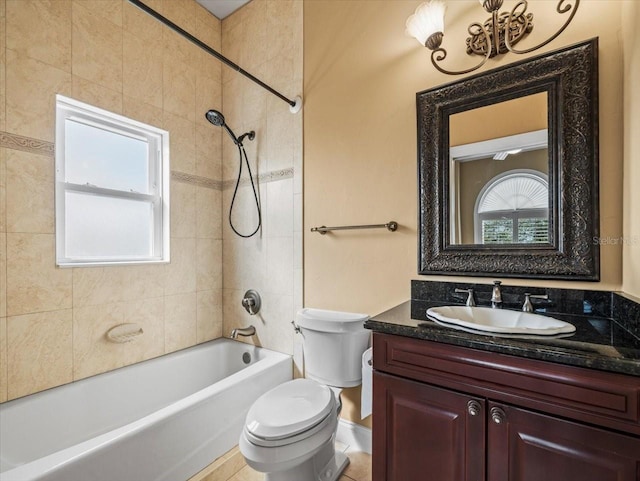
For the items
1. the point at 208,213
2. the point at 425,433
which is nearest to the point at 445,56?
the point at 425,433

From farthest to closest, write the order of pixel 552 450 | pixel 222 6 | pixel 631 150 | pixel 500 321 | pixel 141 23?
pixel 222 6 → pixel 141 23 → pixel 500 321 → pixel 631 150 → pixel 552 450

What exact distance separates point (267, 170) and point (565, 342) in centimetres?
188

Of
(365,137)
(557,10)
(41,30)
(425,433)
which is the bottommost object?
(425,433)

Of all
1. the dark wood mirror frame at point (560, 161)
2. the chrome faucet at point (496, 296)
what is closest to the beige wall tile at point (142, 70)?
the dark wood mirror frame at point (560, 161)

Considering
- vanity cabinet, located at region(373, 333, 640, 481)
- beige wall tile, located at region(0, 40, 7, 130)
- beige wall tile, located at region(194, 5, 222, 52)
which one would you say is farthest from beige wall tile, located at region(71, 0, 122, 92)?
vanity cabinet, located at region(373, 333, 640, 481)

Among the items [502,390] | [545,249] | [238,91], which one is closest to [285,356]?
[502,390]

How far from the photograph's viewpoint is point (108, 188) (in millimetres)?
1857

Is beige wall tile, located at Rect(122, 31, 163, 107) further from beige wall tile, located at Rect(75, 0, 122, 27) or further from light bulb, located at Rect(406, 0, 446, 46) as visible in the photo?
light bulb, located at Rect(406, 0, 446, 46)

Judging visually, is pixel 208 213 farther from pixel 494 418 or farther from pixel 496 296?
pixel 494 418

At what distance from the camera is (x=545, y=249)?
1.22 metres

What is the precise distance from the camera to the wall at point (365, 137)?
1549 mm

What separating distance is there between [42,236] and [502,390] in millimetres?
2133

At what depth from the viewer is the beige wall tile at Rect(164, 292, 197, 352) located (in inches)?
81.1

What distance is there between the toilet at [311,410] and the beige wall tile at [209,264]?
0.95m
